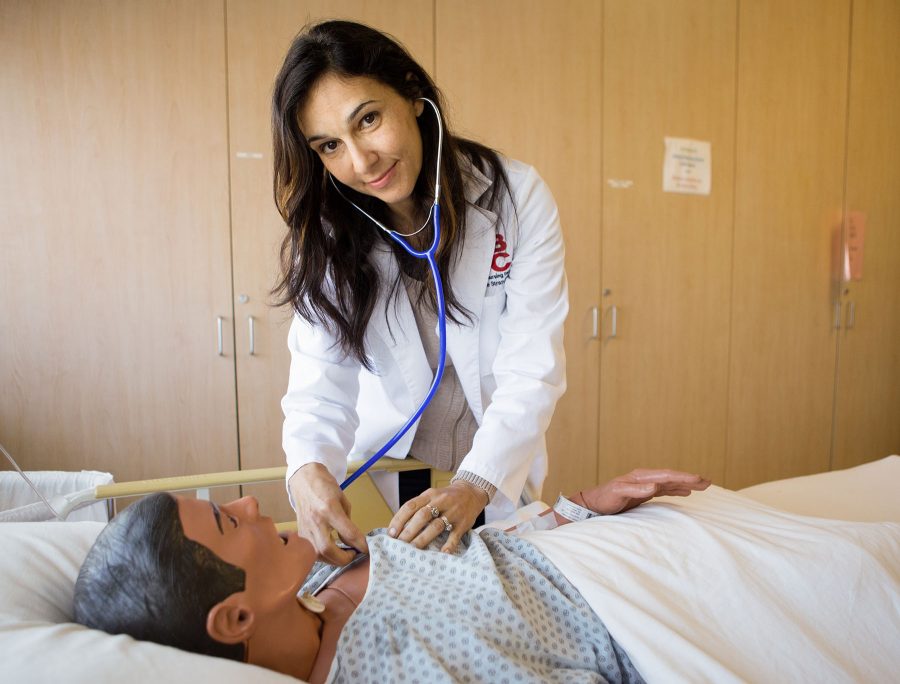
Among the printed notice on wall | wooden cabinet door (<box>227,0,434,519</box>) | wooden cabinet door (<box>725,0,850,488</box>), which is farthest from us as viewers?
wooden cabinet door (<box>725,0,850,488</box>)

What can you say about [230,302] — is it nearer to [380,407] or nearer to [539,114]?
[380,407]

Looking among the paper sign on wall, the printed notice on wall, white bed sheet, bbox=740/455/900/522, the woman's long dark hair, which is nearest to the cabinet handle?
the woman's long dark hair

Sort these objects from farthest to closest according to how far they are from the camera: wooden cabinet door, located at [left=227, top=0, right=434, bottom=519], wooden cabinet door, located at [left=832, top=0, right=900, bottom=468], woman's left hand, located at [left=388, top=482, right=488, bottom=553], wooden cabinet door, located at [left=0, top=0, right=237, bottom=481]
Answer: wooden cabinet door, located at [left=832, top=0, right=900, bottom=468], wooden cabinet door, located at [left=227, top=0, right=434, bottom=519], wooden cabinet door, located at [left=0, top=0, right=237, bottom=481], woman's left hand, located at [left=388, top=482, right=488, bottom=553]

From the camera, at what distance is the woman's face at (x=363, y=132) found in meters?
1.07

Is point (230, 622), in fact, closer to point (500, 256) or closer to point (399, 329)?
point (399, 329)

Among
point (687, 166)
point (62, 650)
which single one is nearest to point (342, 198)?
point (62, 650)

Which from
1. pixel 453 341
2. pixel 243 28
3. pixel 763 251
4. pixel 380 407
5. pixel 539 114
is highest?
pixel 243 28

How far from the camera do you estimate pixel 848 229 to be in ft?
10.8

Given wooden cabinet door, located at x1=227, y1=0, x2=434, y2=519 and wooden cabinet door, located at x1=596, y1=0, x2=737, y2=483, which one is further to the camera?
wooden cabinet door, located at x1=596, y1=0, x2=737, y2=483

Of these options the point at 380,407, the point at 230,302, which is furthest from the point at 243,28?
the point at 380,407

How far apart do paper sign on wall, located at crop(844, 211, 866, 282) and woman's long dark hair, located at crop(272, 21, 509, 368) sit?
9.14 ft

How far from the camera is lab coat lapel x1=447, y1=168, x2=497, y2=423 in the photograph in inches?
52.1

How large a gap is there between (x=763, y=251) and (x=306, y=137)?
8.86 feet

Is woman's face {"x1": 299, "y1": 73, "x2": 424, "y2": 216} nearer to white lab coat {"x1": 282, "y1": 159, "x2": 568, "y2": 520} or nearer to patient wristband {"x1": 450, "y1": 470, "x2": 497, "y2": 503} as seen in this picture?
white lab coat {"x1": 282, "y1": 159, "x2": 568, "y2": 520}
